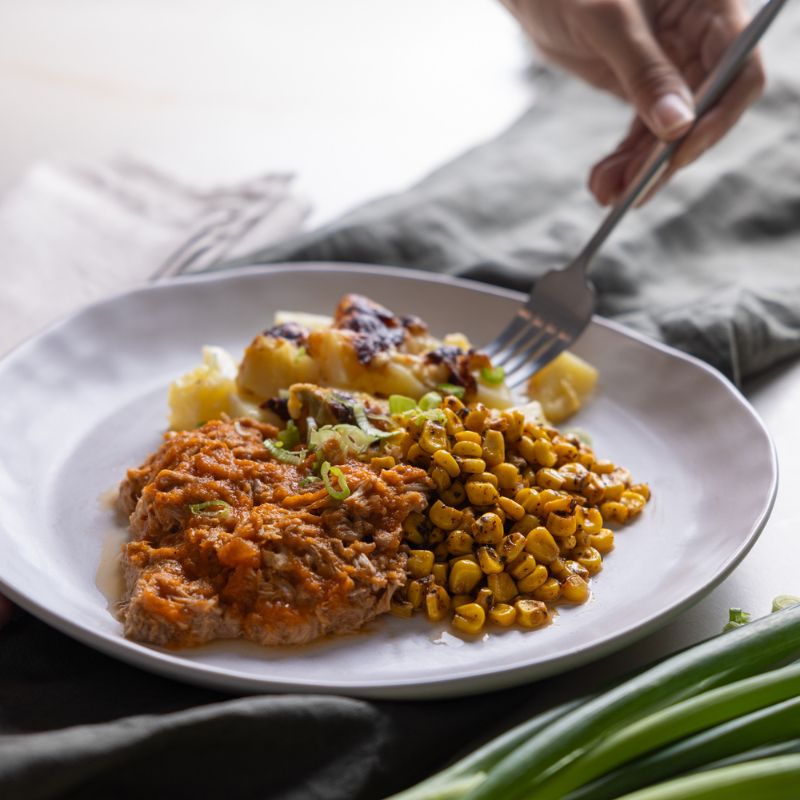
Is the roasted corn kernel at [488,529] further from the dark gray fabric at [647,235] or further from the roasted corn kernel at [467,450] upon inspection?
the dark gray fabric at [647,235]

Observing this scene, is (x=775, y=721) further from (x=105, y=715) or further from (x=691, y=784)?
(x=105, y=715)

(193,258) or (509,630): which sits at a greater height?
(509,630)

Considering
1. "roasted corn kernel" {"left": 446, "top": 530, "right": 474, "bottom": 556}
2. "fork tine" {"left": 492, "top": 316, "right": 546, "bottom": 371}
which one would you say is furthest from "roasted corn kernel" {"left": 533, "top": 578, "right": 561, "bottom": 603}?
"fork tine" {"left": 492, "top": 316, "right": 546, "bottom": 371}

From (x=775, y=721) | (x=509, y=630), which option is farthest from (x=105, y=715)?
(x=775, y=721)

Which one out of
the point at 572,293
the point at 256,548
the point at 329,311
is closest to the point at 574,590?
the point at 256,548

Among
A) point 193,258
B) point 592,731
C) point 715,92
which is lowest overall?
point 193,258

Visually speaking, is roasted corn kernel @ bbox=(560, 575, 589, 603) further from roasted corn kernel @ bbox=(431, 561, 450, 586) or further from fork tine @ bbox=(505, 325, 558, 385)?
fork tine @ bbox=(505, 325, 558, 385)

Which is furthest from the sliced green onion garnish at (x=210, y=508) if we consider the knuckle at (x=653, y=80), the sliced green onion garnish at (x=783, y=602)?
the knuckle at (x=653, y=80)
